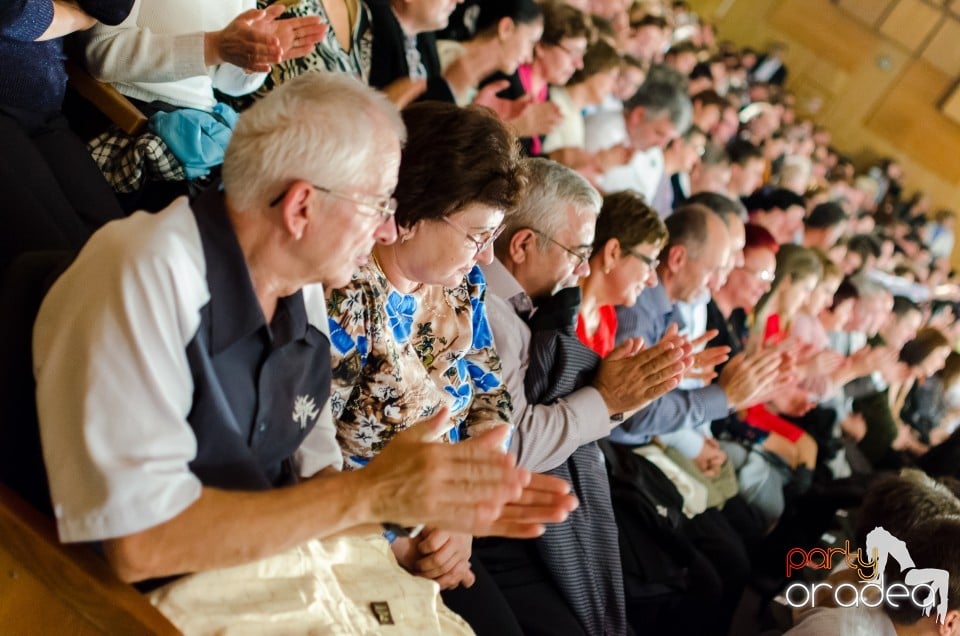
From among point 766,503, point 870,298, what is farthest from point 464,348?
point 870,298

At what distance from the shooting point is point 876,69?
9.64 metres

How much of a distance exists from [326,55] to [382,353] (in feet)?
3.75

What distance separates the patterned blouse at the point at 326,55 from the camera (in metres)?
2.12

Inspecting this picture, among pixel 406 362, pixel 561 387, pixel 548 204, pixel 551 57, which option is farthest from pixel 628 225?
pixel 551 57

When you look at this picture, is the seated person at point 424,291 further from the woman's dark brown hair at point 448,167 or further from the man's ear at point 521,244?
the man's ear at point 521,244

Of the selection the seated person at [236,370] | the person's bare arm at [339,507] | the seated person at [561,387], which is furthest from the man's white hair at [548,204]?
the person's bare arm at [339,507]

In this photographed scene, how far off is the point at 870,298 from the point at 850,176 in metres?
4.57

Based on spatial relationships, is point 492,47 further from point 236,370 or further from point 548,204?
point 236,370

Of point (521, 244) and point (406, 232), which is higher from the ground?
point (406, 232)

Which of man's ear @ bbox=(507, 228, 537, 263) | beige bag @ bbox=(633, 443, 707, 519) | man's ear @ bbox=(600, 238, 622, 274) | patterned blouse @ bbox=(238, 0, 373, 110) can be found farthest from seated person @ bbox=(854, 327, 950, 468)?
patterned blouse @ bbox=(238, 0, 373, 110)

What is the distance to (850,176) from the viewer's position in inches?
336

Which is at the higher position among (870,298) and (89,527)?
(89,527)

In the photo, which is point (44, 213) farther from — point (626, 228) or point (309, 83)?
point (626, 228)

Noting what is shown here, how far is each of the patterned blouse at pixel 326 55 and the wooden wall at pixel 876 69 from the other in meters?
8.85
